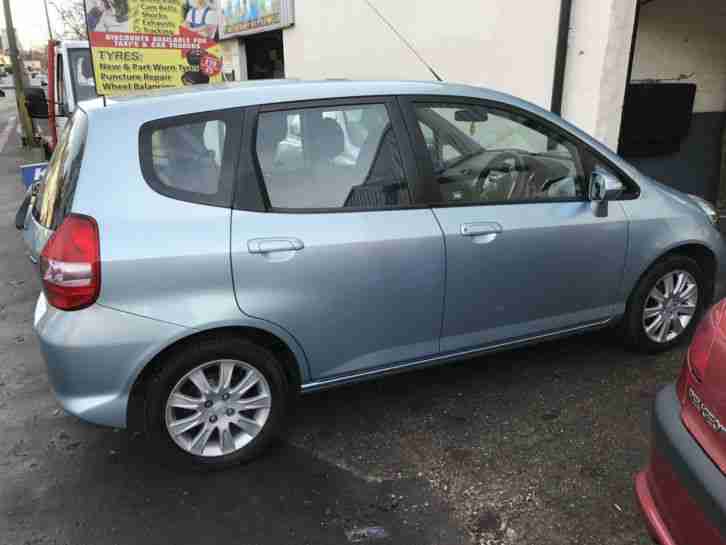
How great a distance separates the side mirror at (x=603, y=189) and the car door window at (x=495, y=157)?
0.08 m

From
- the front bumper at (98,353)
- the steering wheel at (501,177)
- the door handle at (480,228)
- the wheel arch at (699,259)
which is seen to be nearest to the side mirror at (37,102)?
the front bumper at (98,353)

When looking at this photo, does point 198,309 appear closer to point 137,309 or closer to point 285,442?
point 137,309

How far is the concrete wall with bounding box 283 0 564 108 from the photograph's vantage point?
608 centimetres

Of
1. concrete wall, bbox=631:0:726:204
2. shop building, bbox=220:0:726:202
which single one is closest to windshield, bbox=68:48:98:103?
shop building, bbox=220:0:726:202

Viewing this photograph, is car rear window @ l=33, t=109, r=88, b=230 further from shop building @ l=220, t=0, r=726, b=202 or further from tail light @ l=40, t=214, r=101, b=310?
shop building @ l=220, t=0, r=726, b=202

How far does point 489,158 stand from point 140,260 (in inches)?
76.7

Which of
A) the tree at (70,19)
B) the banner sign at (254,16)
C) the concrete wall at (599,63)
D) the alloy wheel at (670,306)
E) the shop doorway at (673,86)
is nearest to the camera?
the alloy wheel at (670,306)

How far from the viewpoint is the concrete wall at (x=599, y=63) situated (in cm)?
Result: 537

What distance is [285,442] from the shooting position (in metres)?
3.14

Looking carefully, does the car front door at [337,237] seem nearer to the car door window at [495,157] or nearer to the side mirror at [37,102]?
the car door window at [495,157]

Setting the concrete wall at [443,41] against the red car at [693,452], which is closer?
the red car at [693,452]

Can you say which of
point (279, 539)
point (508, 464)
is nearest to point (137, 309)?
point (279, 539)

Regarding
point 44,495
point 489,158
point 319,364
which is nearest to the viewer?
point 44,495

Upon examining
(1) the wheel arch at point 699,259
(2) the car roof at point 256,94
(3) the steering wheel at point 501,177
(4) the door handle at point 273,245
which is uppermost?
(2) the car roof at point 256,94
